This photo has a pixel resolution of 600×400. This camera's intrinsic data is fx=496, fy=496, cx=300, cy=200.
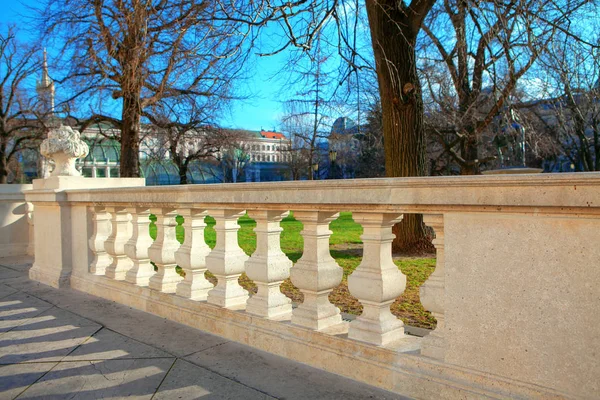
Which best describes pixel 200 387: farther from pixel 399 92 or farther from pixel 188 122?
pixel 188 122

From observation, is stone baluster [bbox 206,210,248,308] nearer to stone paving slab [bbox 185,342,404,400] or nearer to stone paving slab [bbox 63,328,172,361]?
stone paving slab [bbox 185,342,404,400]

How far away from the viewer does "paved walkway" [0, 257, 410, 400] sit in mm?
2998

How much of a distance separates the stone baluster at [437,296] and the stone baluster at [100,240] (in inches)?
169

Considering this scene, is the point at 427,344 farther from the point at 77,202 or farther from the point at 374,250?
the point at 77,202

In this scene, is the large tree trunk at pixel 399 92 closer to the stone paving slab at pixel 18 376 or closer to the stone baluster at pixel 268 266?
the stone baluster at pixel 268 266

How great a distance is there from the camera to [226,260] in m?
3.97

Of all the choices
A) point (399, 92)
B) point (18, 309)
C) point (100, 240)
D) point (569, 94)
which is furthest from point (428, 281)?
point (569, 94)

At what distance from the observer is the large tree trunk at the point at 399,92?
29.1ft

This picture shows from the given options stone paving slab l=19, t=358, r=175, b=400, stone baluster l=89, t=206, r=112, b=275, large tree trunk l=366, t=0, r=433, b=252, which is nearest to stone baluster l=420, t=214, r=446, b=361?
stone paving slab l=19, t=358, r=175, b=400

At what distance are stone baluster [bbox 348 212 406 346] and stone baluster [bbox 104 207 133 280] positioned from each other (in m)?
3.29

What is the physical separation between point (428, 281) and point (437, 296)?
11 cm

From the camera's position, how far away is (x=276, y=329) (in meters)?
3.57

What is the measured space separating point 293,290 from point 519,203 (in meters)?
4.65

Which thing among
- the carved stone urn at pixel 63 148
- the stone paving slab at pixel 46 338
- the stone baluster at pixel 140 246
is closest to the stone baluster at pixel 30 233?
the carved stone urn at pixel 63 148
